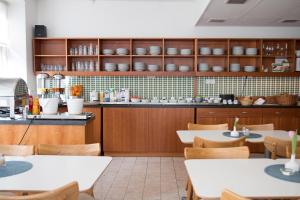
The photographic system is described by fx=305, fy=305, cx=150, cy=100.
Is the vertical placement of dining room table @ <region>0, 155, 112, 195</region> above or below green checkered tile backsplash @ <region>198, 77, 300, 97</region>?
below

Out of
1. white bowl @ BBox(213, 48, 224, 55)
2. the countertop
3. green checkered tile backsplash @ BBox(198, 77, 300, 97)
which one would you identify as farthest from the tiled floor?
white bowl @ BBox(213, 48, 224, 55)

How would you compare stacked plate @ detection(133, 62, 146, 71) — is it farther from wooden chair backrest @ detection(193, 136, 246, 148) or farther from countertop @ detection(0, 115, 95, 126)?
wooden chair backrest @ detection(193, 136, 246, 148)

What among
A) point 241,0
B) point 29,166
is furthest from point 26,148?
point 241,0

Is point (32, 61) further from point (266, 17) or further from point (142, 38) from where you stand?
point (266, 17)

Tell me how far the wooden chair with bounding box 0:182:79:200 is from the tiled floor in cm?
208

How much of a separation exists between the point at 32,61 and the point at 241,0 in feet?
12.5

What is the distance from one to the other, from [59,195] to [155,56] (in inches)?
179

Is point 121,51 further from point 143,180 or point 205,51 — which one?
point 143,180

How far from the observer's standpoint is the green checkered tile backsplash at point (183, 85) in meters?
5.97

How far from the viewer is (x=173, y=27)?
5898 millimetres

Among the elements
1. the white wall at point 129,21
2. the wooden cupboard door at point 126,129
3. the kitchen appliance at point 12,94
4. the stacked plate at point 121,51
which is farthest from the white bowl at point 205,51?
the kitchen appliance at point 12,94

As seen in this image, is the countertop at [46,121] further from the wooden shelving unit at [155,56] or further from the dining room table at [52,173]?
the wooden shelving unit at [155,56]

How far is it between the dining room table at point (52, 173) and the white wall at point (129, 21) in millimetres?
4071

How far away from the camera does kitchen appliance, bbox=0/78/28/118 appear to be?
11.3 ft
